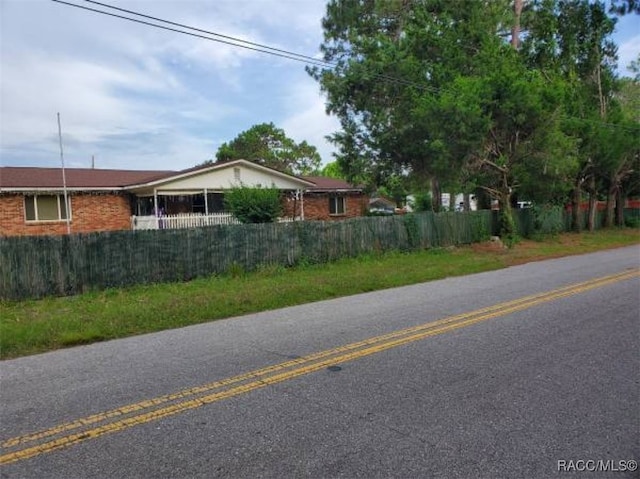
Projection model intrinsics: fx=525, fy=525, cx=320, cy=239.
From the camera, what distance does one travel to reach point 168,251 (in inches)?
504

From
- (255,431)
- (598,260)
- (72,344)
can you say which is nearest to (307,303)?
(72,344)

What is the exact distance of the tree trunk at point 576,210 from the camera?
3055cm

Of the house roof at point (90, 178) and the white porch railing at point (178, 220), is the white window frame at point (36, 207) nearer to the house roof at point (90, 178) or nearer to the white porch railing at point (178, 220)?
the house roof at point (90, 178)

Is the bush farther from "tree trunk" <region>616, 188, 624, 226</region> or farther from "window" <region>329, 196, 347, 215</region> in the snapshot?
"tree trunk" <region>616, 188, 624, 226</region>

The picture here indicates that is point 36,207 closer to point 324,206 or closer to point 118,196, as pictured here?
point 118,196

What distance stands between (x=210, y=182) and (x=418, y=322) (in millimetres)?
18456

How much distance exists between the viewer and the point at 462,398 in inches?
177

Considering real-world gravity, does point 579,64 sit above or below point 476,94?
above

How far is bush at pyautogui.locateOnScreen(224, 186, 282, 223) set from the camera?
18.3 meters

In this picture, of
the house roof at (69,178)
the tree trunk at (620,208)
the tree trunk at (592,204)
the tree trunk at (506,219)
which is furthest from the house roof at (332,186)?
the tree trunk at (620,208)

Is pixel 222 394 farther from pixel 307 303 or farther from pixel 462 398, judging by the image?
pixel 307 303

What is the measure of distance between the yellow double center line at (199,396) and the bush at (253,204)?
11.5 meters

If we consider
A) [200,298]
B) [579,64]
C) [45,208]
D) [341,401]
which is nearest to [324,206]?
[45,208]

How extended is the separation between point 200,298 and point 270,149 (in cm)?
5034
